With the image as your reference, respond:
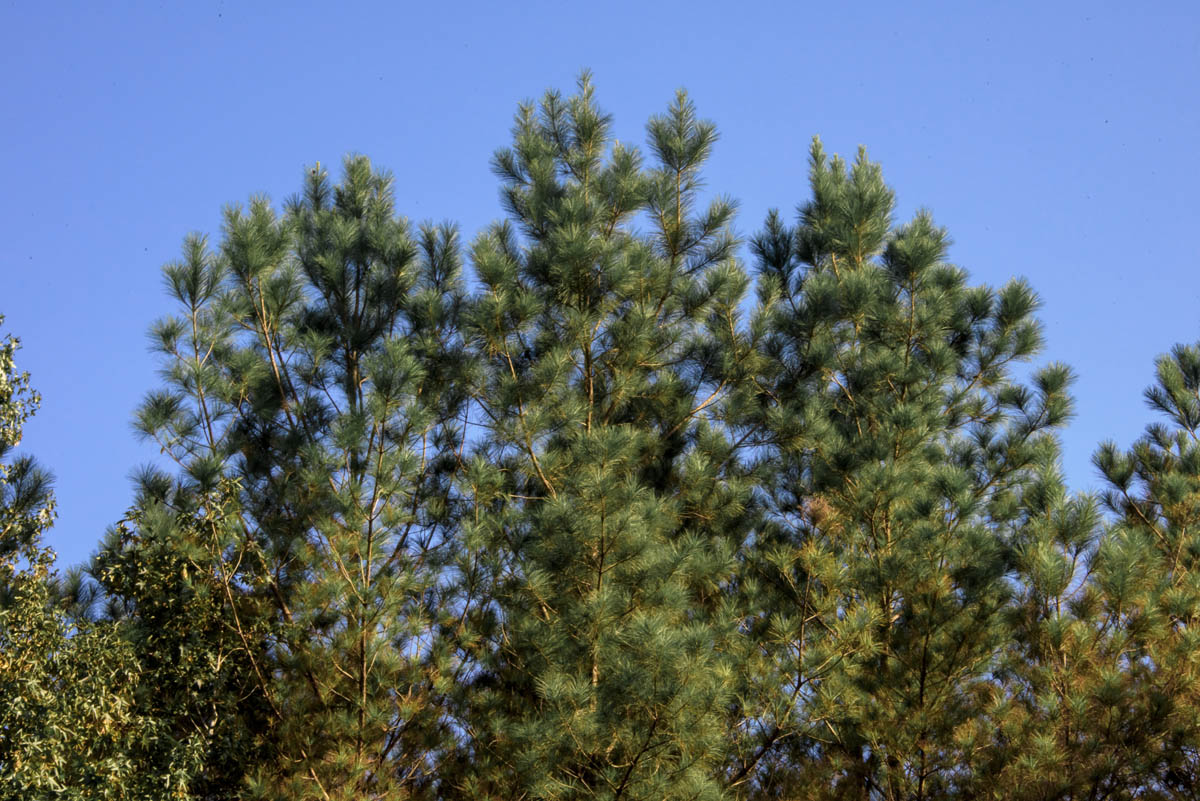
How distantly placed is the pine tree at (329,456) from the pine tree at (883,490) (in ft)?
7.13

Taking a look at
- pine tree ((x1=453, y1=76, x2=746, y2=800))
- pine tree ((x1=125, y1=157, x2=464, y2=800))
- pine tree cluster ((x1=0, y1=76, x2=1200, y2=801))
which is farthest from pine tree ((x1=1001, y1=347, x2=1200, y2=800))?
pine tree ((x1=125, y1=157, x2=464, y2=800))

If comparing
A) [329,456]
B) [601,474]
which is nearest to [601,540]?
[601,474]

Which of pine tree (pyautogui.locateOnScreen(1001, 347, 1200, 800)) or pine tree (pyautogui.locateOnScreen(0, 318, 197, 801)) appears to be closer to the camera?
pine tree (pyautogui.locateOnScreen(0, 318, 197, 801))

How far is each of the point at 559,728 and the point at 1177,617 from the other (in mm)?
3894

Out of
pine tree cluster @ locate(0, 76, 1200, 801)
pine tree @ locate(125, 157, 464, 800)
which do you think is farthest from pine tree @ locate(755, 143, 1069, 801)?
pine tree @ locate(125, 157, 464, 800)

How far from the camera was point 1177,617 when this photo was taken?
28.3 feet

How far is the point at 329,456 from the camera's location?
8.55 metres

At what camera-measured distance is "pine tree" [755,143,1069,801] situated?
8500mm

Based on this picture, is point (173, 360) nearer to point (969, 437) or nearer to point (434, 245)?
point (434, 245)

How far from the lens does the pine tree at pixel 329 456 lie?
8.20m

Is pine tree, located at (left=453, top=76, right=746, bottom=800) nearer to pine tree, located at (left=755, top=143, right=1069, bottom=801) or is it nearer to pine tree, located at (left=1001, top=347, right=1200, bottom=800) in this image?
pine tree, located at (left=755, top=143, right=1069, bottom=801)

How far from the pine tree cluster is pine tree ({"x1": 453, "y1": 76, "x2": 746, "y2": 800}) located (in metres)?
0.02

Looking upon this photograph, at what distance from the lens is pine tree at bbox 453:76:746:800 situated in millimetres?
7430

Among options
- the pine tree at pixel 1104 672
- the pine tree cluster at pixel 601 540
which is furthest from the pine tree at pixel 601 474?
the pine tree at pixel 1104 672
